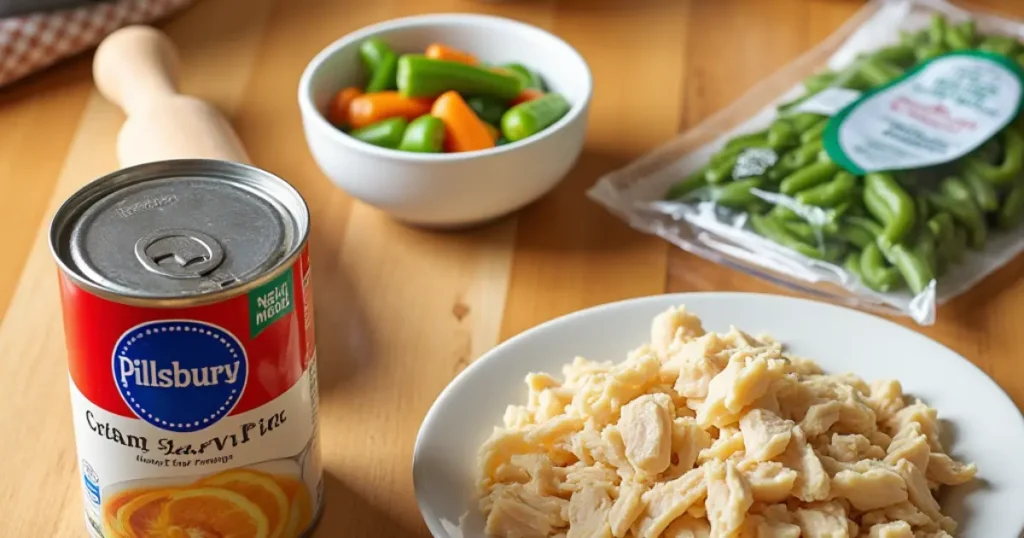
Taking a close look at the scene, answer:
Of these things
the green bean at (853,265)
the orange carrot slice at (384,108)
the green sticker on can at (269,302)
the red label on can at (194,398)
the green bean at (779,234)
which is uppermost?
the green sticker on can at (269,302)

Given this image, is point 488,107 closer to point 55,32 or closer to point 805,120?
point 805,120

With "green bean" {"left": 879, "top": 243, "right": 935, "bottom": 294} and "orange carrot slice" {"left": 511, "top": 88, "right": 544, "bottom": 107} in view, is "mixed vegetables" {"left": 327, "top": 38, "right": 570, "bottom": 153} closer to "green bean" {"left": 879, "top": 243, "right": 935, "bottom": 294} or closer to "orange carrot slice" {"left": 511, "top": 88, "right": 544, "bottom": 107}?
"orange carrot slice" {"left": 511, "top": 88, "right": 544, "bottom": 107}

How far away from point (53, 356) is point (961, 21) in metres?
1.57

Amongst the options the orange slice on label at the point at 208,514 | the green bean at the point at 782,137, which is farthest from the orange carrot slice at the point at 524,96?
the orange slice on label at the point at 208,514

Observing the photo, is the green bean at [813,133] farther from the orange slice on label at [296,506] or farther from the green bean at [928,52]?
the orange slice on label at [296,506]

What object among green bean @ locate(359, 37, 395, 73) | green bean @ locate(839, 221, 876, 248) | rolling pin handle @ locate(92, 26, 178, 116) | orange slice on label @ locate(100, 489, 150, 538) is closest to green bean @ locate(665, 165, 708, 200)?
green bean @ locate(839, 221, 876, 248)

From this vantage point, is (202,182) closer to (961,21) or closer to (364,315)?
(364,315)

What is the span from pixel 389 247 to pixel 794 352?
58 centimetres

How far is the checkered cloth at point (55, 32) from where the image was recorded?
6.46 ft

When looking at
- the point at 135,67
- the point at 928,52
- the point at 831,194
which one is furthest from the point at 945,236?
the point at 135,67

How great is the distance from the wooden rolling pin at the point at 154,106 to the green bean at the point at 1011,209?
1.03m

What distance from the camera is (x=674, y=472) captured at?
43.7 inches

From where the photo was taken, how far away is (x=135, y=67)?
1856 mm

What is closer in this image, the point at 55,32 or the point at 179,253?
the point at 179,253
